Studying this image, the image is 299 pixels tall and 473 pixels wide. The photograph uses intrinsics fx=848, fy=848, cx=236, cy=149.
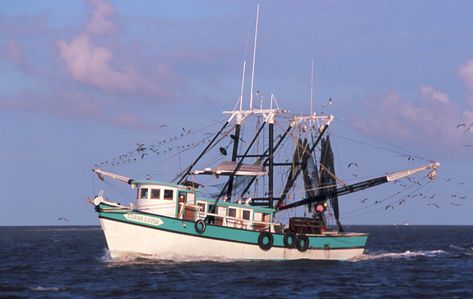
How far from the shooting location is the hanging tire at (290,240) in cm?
5372

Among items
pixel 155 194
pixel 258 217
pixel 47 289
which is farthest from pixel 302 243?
pixel 47 289

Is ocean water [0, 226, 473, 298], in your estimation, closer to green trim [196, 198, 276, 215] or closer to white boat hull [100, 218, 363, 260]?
white boat hull [100, 218, 363, 260]

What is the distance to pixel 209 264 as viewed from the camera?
4941 cm

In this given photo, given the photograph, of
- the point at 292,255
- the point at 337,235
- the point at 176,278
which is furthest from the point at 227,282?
the point at 337,235

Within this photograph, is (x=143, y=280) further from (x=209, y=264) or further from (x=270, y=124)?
(x=270, y=124)

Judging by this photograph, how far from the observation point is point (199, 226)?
164 ft

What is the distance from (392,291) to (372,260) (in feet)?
64.7

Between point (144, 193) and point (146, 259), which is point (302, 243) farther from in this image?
point (144, 193)

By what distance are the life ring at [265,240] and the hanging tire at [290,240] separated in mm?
1260

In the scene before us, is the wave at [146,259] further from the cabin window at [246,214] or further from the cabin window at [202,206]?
the cabin window at [246,214]

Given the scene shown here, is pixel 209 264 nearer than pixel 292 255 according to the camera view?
Yes

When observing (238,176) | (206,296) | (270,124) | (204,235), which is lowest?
(206,296)

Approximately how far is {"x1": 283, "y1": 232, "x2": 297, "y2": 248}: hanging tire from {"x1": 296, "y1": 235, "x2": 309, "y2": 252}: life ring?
267 mm

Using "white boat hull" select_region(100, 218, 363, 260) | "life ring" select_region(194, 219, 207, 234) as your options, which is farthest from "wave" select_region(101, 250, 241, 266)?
"life ring" select_region(194, 219, 207, 234)
